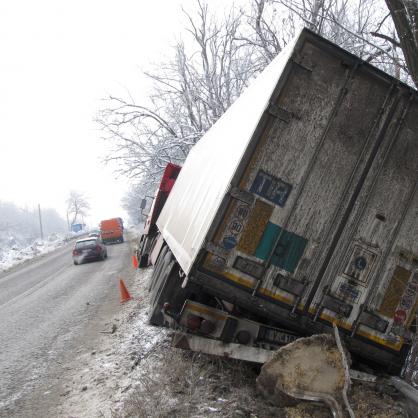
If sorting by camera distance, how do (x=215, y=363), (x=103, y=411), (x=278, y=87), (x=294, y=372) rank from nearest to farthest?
(x=294, y=372)
(x=278, y=87)
(x=103, y=411)
(x=215, y=363)

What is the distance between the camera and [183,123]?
19672 mm

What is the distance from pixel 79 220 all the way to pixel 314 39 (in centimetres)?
14780

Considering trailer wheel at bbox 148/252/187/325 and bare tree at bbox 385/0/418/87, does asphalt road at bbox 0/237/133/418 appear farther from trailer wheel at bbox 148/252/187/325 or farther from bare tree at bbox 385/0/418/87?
bare tree at bbox 385/0/418/87

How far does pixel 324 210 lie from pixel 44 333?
20.8ft

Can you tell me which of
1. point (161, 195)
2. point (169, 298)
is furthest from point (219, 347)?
point (161, 195)

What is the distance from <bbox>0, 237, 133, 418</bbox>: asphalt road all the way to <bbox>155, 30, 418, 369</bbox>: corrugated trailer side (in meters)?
2.99

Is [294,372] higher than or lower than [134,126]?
lower

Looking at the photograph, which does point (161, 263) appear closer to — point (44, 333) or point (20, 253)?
point (44, 333)

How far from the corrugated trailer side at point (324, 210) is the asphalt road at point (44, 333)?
9.80 feet

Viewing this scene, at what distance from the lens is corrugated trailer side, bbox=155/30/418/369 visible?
381 cm

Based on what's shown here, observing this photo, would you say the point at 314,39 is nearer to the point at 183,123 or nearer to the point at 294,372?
A: the point at 294,372

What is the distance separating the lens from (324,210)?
12.8 ft

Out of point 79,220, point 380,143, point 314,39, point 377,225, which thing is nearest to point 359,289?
point 377,225

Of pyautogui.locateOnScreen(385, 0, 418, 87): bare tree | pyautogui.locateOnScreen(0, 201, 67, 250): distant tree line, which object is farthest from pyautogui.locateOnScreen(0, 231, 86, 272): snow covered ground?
pyautogui.locateOnScreen(0, 201, 67, 250): distant tree line
